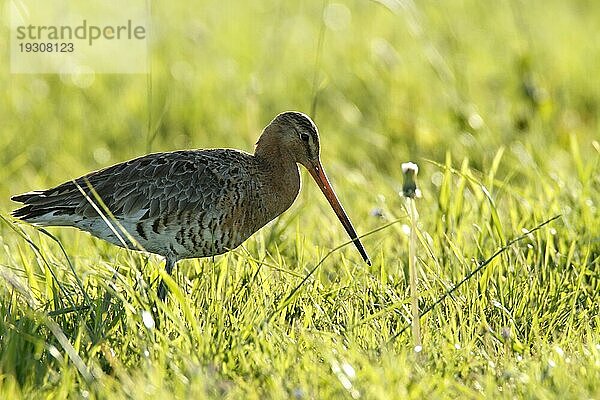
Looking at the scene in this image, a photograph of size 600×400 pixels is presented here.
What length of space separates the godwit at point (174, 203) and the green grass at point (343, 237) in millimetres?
134

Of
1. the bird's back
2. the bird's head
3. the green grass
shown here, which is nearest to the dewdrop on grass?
the green grass

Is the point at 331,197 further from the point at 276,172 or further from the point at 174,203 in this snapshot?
the point at 174,203

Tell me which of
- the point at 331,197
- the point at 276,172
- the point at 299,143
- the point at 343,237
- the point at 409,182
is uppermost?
the point at 409,182

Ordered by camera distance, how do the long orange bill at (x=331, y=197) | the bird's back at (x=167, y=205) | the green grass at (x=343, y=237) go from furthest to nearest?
the long orange bill at (x=331, y=197) → the bird's back at (x=167, y=205) → the green grass at (x=343, y=237)

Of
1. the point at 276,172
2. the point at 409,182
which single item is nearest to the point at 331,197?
the point at 276,172

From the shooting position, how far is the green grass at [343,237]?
3922 millimetres

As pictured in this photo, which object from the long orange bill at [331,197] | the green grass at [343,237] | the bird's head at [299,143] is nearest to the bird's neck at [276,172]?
the bird's head at [299,143]

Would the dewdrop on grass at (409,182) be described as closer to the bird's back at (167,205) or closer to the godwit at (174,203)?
the godwit at (174,203)

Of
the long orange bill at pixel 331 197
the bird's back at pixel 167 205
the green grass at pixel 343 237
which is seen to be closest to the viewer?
the green grass at pixel 343 237

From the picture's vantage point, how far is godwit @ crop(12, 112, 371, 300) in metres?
5.01

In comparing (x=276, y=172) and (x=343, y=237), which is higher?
(x=276, y=172)

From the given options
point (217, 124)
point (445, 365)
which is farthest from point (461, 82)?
point (445, 365)

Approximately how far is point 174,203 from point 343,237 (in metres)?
1.11

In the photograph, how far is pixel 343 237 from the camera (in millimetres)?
5762
